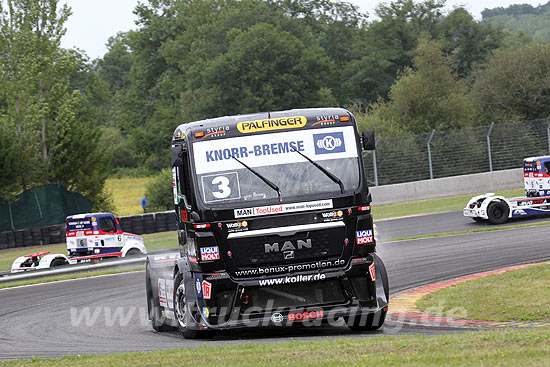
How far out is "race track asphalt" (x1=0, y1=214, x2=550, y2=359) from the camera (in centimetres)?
1002

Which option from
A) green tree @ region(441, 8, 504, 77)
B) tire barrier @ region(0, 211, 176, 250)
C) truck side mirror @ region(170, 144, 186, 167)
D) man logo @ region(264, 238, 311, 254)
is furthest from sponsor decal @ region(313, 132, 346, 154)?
green tree @ region(441, 8, 504, 77)

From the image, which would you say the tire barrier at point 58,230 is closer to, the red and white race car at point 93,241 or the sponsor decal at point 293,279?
the red and white race car at point 93,241

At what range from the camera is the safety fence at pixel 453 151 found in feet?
116

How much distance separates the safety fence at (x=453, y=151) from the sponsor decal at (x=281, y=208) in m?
26.2

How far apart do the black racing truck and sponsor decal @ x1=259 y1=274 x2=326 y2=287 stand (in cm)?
1

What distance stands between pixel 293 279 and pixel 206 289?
1.01 metres

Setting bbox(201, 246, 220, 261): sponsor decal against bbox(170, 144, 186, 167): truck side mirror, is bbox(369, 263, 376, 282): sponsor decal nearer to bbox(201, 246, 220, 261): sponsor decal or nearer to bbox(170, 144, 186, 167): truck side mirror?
bbox(201, 246, 220, 261): sponsor decal

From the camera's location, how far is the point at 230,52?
5969 cm

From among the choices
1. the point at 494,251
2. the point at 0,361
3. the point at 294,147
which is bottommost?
the point at 494,251

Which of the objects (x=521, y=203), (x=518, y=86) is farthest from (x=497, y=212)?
(x=518, y=86)

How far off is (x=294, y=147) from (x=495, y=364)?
4.06 meters

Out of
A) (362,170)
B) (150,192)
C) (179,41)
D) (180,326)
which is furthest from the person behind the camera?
(179,41)

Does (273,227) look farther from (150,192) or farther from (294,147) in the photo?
(150,192)

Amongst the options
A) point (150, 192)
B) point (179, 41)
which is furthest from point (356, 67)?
point (150, 192)
